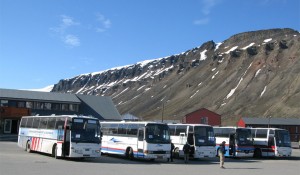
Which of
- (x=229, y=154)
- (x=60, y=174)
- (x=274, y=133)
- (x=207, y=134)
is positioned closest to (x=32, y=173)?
(x=60, y=174)

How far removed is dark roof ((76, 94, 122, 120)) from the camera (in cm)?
7475

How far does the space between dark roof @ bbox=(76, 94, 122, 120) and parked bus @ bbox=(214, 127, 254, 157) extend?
38.6m

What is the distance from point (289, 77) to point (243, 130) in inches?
4656

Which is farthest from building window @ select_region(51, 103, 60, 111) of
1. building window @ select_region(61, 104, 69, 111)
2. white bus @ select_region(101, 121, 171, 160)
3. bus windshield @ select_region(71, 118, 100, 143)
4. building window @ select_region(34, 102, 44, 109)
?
bus windshield @ select_region(71, 118, 100, 143)

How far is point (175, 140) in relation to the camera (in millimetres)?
33469

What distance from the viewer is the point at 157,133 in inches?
1128

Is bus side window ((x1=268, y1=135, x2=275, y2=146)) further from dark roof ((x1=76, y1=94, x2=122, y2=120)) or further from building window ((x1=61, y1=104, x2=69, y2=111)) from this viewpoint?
building window ((x1=61, y1=104, x2=69, y2=111))

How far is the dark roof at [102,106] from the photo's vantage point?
245 ft

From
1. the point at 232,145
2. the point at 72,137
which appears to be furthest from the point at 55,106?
the point at 72,137

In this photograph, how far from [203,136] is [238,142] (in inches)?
266

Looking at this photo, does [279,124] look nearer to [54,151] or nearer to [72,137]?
[54,151]

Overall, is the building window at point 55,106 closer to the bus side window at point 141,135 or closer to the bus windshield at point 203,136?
the bus windshield at point 203,136

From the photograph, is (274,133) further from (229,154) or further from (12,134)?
(12,134)

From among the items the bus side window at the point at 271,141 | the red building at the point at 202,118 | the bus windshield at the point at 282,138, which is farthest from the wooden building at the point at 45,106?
the bus windshield at the point at 282,138
